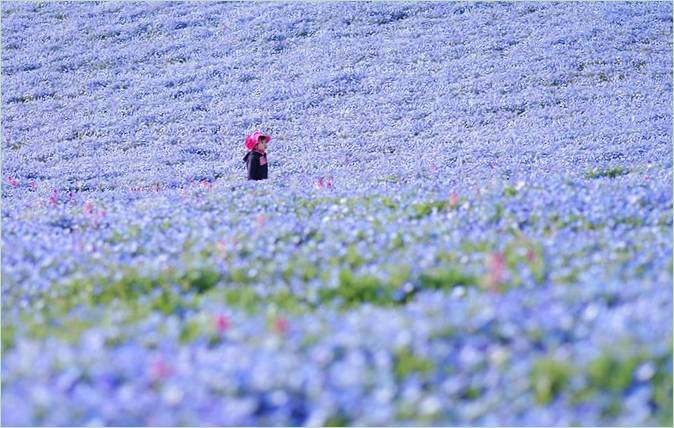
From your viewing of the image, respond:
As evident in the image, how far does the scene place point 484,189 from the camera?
12.7 m

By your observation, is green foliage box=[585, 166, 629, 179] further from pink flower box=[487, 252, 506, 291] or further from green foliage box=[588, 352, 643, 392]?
green foliage box=[588, 352, 643, 392]

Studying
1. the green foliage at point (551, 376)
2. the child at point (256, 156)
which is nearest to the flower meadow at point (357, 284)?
the green foliage at point (551, 376)

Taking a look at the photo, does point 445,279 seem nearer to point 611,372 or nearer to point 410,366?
point 410,366

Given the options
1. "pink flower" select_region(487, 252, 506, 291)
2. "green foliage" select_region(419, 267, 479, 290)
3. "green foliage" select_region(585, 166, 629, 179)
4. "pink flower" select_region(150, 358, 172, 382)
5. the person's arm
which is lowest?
the person's arm

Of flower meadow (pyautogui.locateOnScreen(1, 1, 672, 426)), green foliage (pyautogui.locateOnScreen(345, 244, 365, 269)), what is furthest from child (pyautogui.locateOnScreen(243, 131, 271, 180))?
green foliage (pyautogui.locateOnScreen(345, 244, 365, 269))

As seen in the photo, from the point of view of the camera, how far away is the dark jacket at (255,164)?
2039cm

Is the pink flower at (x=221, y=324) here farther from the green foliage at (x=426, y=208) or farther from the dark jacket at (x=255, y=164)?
the dark jacket at (x=255, y=164)

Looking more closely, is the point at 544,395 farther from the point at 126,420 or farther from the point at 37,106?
the point at 37,106

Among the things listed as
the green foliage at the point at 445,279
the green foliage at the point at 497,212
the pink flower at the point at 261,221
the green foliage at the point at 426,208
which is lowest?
the green foliage at the point at 426,208

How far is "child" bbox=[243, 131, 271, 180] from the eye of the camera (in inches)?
789

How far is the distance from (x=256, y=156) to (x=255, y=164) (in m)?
0.22

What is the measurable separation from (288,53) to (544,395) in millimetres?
35230

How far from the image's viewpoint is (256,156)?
67.0 feet

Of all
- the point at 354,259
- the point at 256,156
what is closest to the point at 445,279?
the point at 354,259
